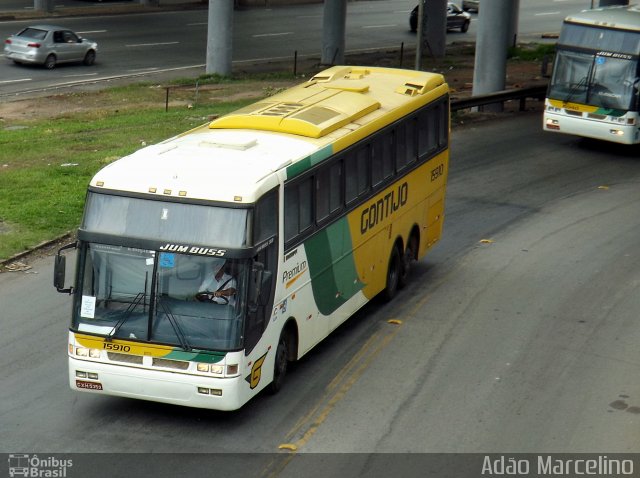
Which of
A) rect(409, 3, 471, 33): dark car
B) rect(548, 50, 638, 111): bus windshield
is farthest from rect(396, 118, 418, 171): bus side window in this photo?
rect(409, 3, 471, 33): dark car

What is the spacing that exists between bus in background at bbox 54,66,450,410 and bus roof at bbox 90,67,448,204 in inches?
1.0

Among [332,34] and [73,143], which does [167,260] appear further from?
[332,34]

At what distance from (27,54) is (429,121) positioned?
24783 millimetres

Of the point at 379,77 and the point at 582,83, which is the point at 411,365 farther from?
the point at 582,83

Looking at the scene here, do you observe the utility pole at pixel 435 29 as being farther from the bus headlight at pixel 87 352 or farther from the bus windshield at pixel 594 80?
the bus headlight at pixel 87 352

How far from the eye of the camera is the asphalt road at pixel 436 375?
43.0 ft

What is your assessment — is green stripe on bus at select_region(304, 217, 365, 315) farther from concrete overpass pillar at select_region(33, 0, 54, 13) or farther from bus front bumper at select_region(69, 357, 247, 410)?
concrete overpass pillar at select_region(33, 0, 54, 13)

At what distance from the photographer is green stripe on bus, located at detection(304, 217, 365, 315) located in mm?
15213

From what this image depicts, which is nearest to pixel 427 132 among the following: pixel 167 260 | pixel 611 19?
pixel 167 260

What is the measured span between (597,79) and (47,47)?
20.3 meters

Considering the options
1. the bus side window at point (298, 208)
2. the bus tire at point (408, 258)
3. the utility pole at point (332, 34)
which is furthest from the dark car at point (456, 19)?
the bus side window at point (298, 208)

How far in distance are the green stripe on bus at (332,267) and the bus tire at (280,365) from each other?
3.22 ft

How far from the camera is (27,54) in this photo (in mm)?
40938

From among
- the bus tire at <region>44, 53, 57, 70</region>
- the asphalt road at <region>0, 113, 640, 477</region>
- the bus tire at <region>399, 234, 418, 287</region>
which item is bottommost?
the asphalt road at <region>0, 113, 640, 477</region>
